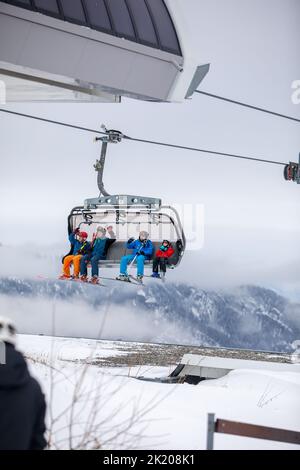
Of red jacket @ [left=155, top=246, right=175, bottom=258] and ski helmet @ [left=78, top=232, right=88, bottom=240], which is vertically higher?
ski helmet @ [left=78, top=232, right=88, bottom=240]

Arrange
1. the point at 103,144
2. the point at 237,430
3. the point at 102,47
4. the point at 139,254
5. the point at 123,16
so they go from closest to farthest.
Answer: the point at 237,430 → the point at 102,47 → the point at 123,16 → the point at 103,144 → the point at 139,254

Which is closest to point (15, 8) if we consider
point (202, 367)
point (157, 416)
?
point (157, 416)

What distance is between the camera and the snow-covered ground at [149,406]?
3750mm

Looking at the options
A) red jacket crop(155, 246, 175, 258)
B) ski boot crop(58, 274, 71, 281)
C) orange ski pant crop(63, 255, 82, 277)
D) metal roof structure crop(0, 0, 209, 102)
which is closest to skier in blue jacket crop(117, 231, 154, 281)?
red jacket crop(155, 246, 175, 258)

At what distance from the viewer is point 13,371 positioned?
2391 mm

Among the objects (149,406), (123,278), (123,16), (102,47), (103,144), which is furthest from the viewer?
(123,278)

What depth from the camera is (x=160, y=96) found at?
801 cm

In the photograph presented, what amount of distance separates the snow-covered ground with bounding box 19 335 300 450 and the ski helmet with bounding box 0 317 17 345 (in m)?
A: 0.72

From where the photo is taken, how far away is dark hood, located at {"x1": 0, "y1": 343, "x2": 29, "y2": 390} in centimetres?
237

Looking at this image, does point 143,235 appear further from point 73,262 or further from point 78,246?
point 73,262

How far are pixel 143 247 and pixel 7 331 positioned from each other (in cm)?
970

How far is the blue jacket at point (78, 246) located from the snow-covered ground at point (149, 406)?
13.9ft

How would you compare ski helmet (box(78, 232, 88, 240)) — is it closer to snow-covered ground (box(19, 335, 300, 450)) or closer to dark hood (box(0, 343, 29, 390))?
snow-covered ground (box(19, 335, 300, 450))

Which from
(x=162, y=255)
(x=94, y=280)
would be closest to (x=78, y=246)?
(x=94, y=280)
